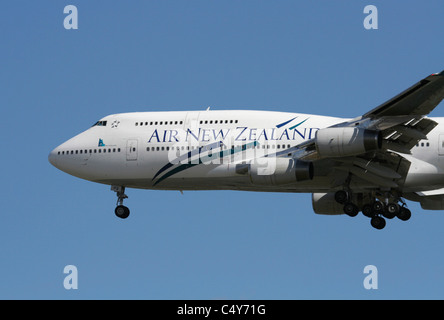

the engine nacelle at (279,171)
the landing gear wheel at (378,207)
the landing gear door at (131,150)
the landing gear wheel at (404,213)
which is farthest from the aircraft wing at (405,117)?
the landing gear door at (131,150)

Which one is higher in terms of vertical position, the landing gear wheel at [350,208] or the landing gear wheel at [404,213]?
the landing gear wheel at [350,208]

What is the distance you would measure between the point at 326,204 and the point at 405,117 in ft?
33.1

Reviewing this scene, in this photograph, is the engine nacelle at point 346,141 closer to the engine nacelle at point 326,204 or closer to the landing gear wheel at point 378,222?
the landing gear wheel at point 378,222

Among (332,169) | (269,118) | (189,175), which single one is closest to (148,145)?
(189,175)

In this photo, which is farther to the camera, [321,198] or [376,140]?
[321,198]

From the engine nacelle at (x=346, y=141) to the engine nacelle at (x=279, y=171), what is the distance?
2018 millimetres

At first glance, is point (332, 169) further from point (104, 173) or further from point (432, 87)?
point (104, 173)

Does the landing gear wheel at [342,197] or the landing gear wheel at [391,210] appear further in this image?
the landing gear wheel at [391,210]

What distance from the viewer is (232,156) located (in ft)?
138

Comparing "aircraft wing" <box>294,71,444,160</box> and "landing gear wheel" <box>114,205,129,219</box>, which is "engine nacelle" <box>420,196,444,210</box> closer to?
"aircraft wing" <box>294,71,444,160</box>

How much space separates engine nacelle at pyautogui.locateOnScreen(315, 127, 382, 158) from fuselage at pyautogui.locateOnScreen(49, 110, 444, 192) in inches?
119

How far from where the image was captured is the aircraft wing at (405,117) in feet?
116

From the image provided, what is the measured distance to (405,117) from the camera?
36.9m

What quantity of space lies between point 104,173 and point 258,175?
27.5 ft
